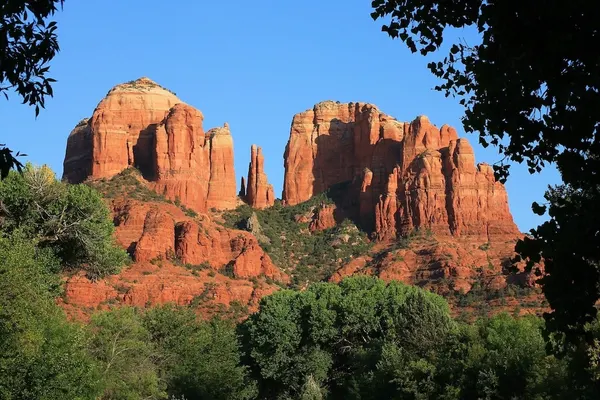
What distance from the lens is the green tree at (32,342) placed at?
35.4 meters

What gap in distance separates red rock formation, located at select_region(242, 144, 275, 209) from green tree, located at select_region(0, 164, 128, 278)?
119 metres

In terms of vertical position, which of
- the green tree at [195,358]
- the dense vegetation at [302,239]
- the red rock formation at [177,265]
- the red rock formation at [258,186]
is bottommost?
the green tree at [195,358]

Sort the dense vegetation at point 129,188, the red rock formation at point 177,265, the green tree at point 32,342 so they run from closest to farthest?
the green tree at point 32,342 < the red rock formation at point 177,265 < the dense vegetation at point 129,188

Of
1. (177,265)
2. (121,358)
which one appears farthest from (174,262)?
(121,358)

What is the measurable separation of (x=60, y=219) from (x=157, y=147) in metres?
107

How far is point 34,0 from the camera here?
15.2 m

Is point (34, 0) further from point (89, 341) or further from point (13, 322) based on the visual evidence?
point (89, 341)

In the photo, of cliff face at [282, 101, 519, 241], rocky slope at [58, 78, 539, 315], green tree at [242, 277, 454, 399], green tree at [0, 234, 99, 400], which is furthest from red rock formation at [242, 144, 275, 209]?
green tree at [0, 234, 99, 400]

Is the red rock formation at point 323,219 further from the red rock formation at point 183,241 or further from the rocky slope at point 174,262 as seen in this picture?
the red rock formation at point 183,241

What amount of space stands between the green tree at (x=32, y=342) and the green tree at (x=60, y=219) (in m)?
4.76

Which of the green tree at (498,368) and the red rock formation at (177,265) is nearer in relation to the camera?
the green tree at (498,368)

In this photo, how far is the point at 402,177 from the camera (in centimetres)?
15488

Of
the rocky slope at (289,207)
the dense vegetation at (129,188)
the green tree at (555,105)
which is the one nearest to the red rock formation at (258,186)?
the rocky slope at (289,207)

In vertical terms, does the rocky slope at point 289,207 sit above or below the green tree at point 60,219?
above
